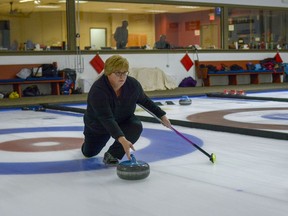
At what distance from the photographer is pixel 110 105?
340cm

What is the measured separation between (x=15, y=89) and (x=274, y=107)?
613cm

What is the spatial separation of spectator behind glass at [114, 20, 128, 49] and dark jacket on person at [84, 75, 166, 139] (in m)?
9.79

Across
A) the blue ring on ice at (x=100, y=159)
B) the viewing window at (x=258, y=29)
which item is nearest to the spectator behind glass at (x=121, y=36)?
the viewing window at (x=258, y=29)

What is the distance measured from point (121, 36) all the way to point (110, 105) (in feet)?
34.3

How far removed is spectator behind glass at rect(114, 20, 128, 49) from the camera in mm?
13356

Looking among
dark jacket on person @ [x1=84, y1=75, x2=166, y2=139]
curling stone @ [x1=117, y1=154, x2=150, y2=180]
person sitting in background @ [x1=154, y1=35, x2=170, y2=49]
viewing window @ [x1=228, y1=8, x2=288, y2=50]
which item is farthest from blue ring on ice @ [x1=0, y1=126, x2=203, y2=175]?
viewing window @ [x1=228, y1=8, x2=288, y2=50]

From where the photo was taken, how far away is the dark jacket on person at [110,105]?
323 centimetres

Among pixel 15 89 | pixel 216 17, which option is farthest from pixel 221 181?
pixel 216 17

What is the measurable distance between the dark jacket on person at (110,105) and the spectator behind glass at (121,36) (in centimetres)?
979

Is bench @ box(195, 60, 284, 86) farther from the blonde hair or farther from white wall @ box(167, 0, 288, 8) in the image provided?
the blonde hair

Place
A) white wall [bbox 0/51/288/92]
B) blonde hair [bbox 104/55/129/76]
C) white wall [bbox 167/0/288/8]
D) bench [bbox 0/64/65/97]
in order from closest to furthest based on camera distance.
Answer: blonde hair [bbox 104/55/129/76]
bench [bbox 0/64/65/97]
white wall [bbox 0/51/288/92]
white wall [bbox 167/0/288/8]

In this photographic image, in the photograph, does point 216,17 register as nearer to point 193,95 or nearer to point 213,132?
point 193,95

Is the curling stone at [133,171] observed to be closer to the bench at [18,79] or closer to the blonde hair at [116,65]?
the blonde hair at [116,65]

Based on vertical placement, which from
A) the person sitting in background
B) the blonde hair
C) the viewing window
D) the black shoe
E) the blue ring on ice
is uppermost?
the viewing window
